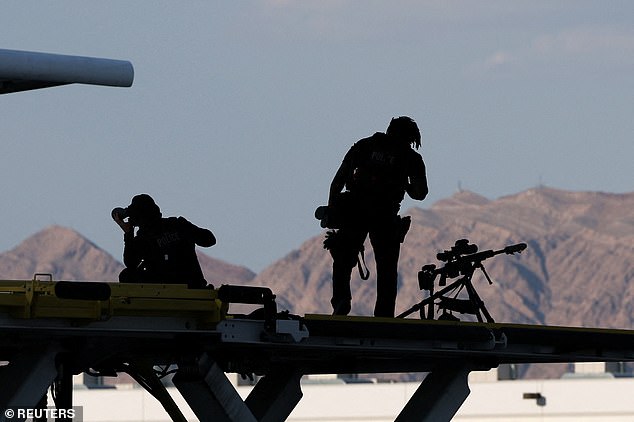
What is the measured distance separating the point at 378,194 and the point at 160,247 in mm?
2241

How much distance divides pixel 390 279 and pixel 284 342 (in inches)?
125

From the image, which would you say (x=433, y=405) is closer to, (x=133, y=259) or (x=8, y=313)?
(x=133, y=259)

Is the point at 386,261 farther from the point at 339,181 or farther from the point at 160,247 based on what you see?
the point at 160,247

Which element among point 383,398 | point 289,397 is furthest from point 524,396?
point 289,397

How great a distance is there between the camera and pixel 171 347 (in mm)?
13148

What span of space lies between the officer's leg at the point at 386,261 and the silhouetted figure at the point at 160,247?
78.1 inches

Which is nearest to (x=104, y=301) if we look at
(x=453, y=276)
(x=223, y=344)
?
(x=223, y=344)

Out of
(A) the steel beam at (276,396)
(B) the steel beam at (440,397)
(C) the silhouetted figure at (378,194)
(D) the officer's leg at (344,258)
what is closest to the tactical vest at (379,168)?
(C) the silhouetted figure at (378,194)

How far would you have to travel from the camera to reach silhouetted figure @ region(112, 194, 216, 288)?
45.2 ft

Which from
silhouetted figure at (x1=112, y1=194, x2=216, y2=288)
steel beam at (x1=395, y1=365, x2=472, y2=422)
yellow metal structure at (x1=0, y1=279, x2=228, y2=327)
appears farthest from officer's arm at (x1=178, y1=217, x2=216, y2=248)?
steel beam at (x1=395, y1=365, x2=472, y2=422)

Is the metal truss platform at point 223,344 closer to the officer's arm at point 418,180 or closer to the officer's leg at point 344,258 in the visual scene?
the officer's leg at point 344,258

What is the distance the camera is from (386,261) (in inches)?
604

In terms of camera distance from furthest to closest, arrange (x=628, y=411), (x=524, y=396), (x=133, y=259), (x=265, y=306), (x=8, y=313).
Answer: (x=524, y=396), (x=628, y=411), (x=133, y=259), (x=265, y=306), (x=8, y=313)

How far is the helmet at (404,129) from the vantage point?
15.2 metres
